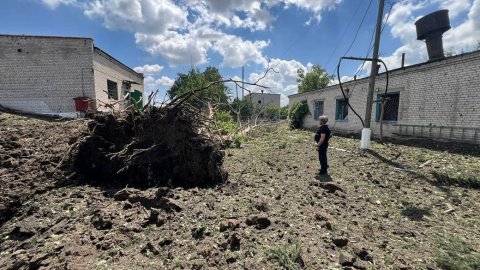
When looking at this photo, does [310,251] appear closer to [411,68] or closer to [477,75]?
[477,75]

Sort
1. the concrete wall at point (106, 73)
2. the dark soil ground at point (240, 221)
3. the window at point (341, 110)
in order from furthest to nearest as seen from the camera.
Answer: the window at point (341, 110) → the concrete wall at point (106, 73) → the dark soil ground at point (240, 221)

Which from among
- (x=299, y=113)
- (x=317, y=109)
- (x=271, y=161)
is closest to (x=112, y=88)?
(x=271, y=161)

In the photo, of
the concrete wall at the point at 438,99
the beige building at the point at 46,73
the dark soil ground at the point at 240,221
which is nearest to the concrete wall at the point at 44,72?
the beige building at the point at 46,73

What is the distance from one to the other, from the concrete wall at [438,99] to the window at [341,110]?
2.54 meters

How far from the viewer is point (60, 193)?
11.1ft

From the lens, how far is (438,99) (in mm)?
7844

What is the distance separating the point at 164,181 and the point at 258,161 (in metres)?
→ 2.97

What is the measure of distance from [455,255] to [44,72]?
14.8 m

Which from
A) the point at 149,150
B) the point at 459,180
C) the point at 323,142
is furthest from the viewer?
the point at 323,142

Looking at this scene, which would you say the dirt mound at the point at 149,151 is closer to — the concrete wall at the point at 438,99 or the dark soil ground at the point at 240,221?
the dark soil ground at the point at 240,221

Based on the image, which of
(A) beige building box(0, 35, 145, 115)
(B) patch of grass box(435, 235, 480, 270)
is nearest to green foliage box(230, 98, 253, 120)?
(B) patch of grass box(435, 235, 480, 270)

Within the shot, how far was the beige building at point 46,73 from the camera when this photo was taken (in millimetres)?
10180

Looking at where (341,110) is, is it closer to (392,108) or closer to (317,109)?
(317,109)

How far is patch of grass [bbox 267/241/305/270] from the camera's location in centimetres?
199
